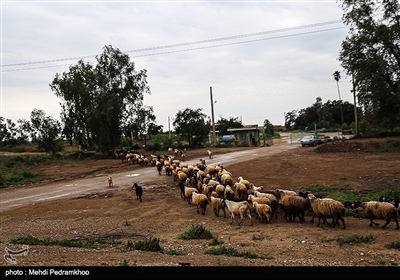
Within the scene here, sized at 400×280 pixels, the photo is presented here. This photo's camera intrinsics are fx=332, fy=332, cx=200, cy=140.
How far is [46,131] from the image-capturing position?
40.7 m

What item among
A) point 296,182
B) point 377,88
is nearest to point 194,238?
point 296,182

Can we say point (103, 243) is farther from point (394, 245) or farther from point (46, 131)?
point (46, 131)

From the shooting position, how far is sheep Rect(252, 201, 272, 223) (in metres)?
10.2

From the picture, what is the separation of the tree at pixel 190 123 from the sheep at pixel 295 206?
3527 centimetres

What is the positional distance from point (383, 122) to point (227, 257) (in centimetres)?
2988

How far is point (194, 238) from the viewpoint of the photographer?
882 centimetres

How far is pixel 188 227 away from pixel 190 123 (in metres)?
35.5

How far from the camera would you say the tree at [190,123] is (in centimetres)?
4553

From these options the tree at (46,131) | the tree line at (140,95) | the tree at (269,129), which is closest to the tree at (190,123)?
the tree line at (140,95)

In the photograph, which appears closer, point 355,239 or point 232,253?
point 232,253

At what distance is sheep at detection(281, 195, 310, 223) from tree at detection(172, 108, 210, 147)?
35.3 meters

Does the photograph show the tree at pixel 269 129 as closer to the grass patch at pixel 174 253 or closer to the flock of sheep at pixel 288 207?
the flock of sheep at pixel 288 207

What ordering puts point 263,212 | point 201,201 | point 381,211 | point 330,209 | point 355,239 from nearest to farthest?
point 355,239 → point 381,211 → point 330,209 → point 263,212 → point 201,201

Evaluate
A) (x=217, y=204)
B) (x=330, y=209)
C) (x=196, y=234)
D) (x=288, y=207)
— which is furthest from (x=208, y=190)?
(x=330, y=209)
